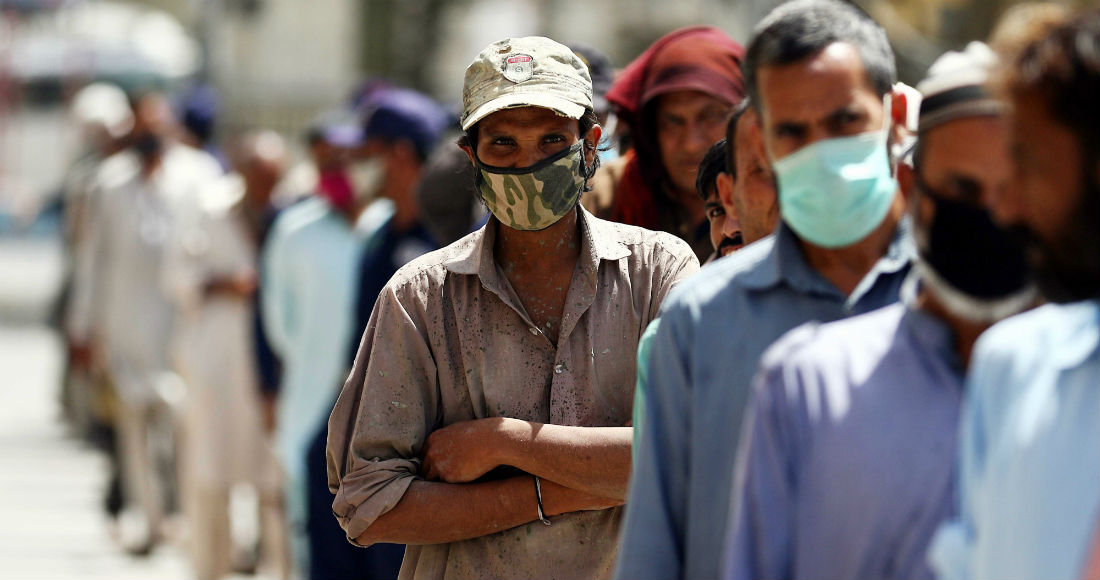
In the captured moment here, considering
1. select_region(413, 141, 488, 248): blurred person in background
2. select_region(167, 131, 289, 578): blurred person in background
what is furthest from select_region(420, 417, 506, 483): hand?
select_region(167, 131, 289, 578): blurred person in background

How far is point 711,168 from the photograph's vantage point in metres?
3.74

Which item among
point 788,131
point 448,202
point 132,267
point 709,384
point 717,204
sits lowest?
point 132,267

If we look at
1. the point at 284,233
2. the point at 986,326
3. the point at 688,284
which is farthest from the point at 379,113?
the point at 986,326

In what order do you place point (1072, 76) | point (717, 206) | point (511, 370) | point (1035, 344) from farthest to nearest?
point (717, 206), point (511, 370), point (1035, 344), point (1072, 76)

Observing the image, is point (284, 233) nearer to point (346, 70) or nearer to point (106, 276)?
point (106, 276)

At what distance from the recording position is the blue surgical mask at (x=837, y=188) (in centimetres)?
261

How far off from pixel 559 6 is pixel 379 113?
2266 centimetres

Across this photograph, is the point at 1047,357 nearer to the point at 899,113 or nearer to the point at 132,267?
the point at 899,113

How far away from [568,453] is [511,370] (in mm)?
214

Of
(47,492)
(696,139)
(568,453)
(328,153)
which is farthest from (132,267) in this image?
(568,453)

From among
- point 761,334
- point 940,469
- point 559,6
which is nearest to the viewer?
point 940,469

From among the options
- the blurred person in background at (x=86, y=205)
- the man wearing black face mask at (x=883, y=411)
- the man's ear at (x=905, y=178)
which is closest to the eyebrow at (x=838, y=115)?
the man's ear at (x=905, y=178)

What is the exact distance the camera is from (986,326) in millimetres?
2344

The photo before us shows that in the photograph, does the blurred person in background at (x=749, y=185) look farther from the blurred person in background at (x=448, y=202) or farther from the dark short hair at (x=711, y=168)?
the blurred person in background at (x=448, y=202)
